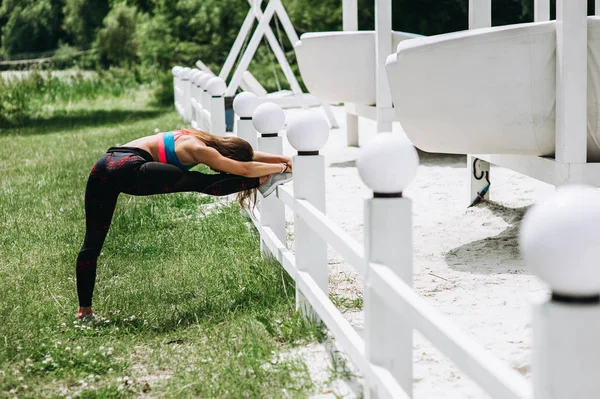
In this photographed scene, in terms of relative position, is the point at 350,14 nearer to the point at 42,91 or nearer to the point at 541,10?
the point at 541,10

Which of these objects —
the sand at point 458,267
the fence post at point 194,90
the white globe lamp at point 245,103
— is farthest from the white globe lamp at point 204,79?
the white globe lamp at point 245,103

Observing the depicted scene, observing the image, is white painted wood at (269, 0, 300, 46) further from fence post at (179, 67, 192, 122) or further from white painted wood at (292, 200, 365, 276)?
white painted wood at (292, 200, 365, 276)

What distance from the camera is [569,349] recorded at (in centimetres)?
162

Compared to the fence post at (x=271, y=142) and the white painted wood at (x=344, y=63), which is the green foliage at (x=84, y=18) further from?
the fence post at (x=271, y=142)

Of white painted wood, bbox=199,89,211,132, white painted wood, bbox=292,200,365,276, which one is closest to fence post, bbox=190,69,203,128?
white painted wood, bbox=199,89,211,132

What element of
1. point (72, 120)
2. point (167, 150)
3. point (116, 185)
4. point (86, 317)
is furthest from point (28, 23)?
point (86, 317)

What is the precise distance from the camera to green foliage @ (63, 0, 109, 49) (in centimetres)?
4972

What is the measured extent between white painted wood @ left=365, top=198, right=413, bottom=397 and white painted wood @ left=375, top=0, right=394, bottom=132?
5.34 m

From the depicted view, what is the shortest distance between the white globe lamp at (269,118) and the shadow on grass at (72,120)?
10085 millimetres

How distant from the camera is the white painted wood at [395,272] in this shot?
8.39 ft

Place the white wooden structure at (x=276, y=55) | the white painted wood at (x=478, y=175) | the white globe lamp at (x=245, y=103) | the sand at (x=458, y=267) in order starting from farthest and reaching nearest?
1. the white wooden structure at (x=276, y=55)
2. the white painted wood at (x=478, y=175)
3. the white globe lamp at (x=245, y=103)
4. the sand at (x=458, y=267)

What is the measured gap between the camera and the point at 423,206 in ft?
22.1

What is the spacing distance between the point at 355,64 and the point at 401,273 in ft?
20.0

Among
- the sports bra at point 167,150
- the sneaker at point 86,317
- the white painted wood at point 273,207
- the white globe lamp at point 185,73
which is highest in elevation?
the white globe lamp at point 185,73
